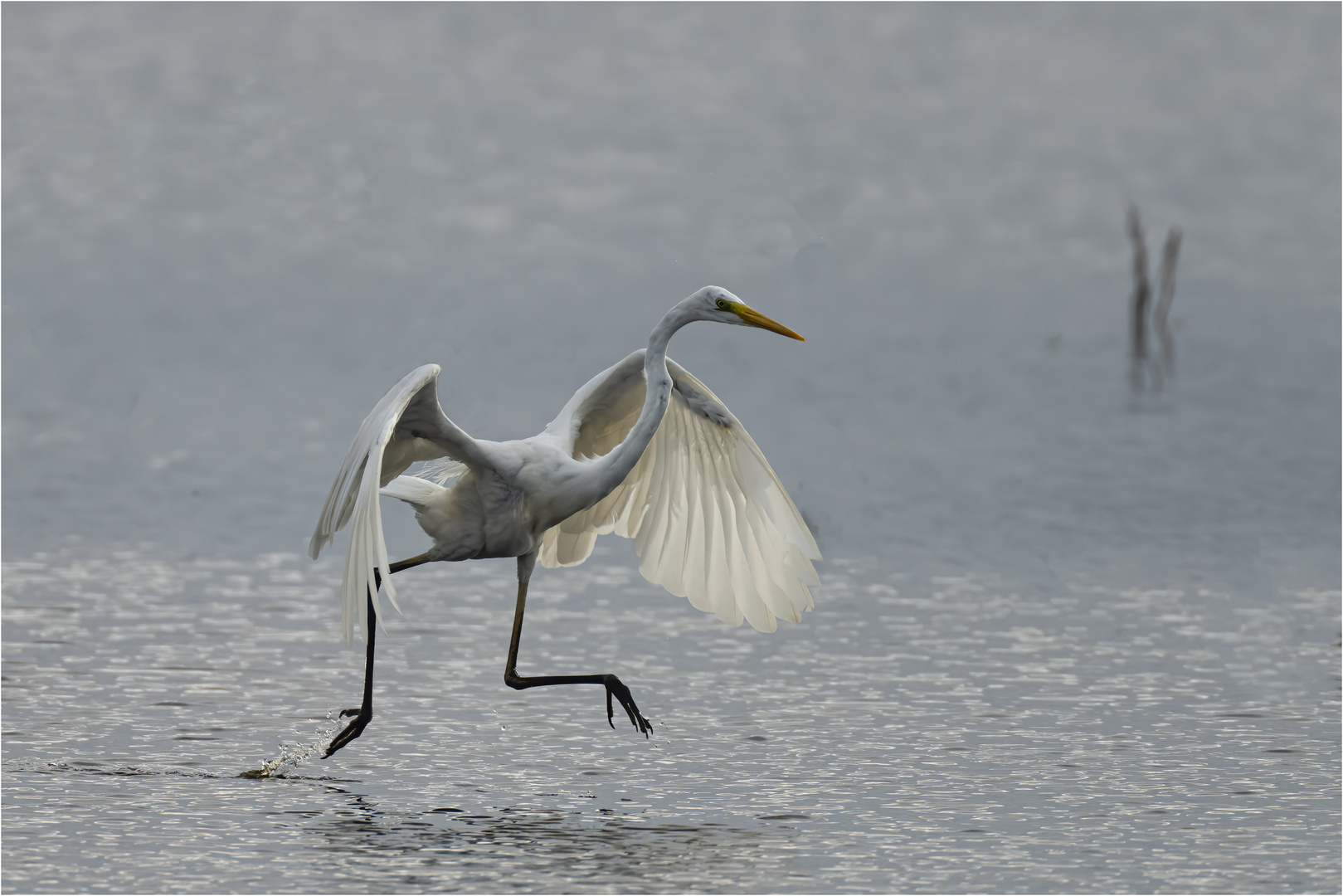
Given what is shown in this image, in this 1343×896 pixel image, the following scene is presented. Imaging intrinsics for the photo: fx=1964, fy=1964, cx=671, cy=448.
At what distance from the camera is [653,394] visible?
833cm

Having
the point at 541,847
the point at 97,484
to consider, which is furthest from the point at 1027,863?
the point at 97,484

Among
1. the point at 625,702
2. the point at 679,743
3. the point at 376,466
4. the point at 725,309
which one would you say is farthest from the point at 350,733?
the point at 725,309

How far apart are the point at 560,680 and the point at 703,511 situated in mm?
1294

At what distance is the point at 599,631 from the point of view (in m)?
11.4

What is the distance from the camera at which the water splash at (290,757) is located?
792 cm

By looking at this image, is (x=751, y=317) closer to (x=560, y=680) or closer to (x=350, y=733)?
(x=560, y=680)

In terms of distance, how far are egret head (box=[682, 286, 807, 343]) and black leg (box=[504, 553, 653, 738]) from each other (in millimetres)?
1418

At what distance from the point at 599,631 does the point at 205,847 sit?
4739mm

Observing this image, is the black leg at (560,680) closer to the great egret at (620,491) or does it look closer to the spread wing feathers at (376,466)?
the great egret at (620,491)

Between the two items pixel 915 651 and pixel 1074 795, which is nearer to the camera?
pixel 1074 795

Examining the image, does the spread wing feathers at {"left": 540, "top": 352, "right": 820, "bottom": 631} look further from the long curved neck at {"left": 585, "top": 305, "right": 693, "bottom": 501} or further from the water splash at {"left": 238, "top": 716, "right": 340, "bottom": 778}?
the water splash at {"left": 238, "top": 716, "right": 340, "bottom": 778}

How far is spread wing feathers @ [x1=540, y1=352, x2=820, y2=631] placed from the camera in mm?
9164

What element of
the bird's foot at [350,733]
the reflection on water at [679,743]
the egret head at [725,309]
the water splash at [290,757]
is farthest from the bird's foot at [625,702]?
the egret head at [725,309]

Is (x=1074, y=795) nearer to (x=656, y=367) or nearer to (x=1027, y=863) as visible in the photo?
(x=1027, y=863)
